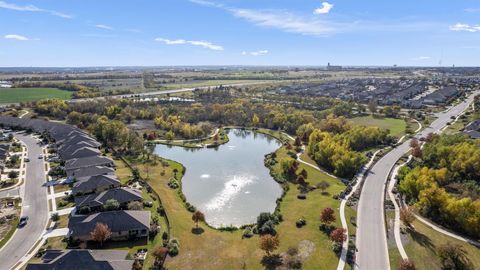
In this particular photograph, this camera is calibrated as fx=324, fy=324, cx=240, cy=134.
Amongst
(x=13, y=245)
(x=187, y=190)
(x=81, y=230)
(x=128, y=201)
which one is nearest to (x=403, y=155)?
(x=187, y=190)

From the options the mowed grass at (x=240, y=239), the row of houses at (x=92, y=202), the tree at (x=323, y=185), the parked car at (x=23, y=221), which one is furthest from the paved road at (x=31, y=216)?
the tree at (x=323, y=185)

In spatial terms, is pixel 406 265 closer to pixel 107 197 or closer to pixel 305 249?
pixel 305 249

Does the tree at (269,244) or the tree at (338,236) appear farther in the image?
the tree at (338,236)

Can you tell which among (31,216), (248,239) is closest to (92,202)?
(31,216)

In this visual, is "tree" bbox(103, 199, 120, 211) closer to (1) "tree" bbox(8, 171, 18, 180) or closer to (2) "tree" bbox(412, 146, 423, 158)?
(1) "tree" bbox(8, 171, 18, 180)

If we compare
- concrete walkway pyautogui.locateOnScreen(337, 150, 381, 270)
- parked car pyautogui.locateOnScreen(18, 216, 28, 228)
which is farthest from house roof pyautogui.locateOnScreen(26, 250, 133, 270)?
concrete walkway pyautogui.locateOnScreen(337, 150, 381, 270)

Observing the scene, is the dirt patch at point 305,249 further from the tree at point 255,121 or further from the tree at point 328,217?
the tree at point 255,121
